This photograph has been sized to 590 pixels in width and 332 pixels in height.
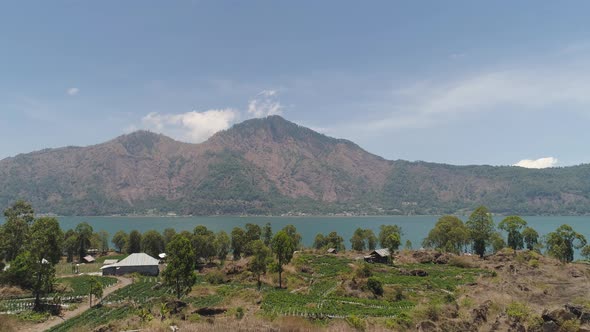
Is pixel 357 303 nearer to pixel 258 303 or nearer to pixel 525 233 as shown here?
pixel 258 303

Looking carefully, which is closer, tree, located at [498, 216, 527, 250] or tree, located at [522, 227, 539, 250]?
tree, located at [498, 216, 527, 250]

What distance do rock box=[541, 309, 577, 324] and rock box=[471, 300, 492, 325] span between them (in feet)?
11.5

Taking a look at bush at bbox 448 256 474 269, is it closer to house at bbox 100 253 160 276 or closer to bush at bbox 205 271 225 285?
bush at bbox 205 271 225 285

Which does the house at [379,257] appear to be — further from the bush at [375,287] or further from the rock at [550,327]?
the rock at [550,327]

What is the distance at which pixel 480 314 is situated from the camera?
68.8ft

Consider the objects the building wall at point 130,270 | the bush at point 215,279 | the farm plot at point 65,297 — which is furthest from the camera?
the building wall at point 130,270

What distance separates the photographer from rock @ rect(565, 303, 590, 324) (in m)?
16.8

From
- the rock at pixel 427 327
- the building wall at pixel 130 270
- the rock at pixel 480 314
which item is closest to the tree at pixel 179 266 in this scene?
the rock at pixel 427 327

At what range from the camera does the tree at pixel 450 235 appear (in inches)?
3745

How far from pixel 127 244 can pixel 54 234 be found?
6794 cm

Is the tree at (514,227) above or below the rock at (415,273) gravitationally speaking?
above

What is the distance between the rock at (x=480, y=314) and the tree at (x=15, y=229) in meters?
74.3

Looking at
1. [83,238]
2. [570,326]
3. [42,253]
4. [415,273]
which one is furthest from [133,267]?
[570,326]

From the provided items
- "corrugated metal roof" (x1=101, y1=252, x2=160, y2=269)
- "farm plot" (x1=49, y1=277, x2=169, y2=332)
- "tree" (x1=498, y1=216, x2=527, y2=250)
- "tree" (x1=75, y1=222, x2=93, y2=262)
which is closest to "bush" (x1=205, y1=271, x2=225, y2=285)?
"farm plot" (x1=49, y1=277, x2=169, y2=332)
